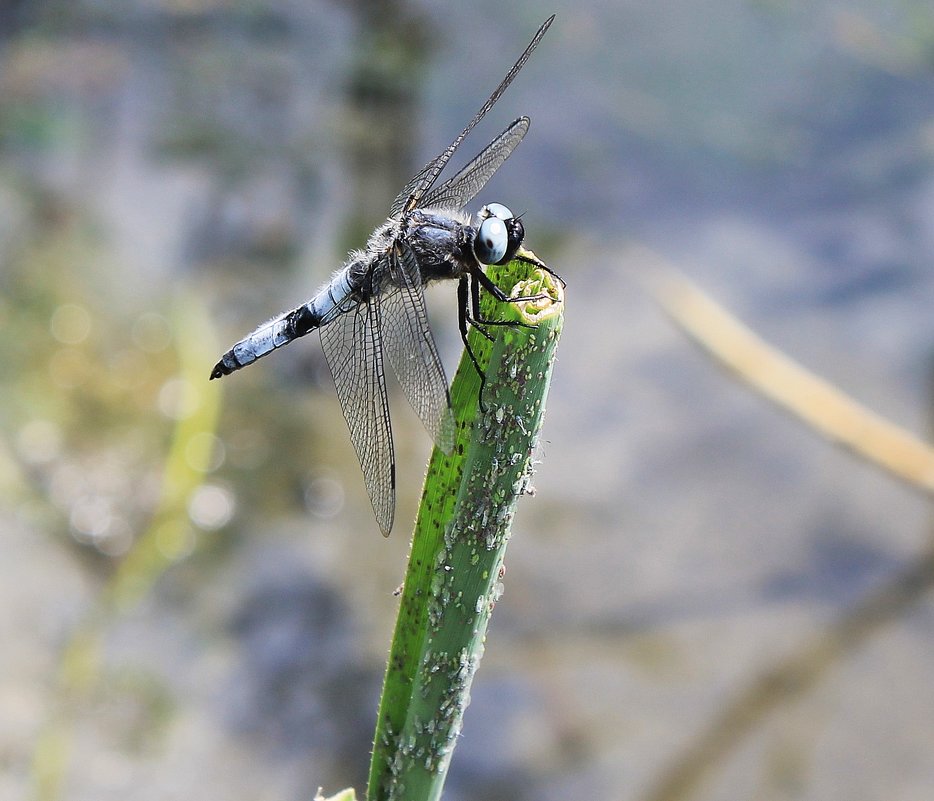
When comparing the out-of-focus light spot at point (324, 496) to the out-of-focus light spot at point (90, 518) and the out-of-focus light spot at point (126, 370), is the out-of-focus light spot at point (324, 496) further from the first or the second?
the out-of-focus light spot at point (126, 370)

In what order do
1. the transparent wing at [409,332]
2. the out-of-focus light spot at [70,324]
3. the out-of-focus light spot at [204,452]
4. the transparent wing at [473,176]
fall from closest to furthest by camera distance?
the transparent wing at [409,332]
the transparent wing at [473,176]
the out-of-focus light spot at [204,452]
the out-of-focus light spot at [70,324]

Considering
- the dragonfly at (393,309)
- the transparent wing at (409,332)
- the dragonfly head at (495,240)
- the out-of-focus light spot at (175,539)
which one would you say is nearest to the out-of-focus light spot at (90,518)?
the out-of-focus light spot at (175,539)

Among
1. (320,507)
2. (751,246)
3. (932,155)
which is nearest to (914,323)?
(751,246)

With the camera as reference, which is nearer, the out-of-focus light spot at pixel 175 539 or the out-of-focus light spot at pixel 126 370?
the out-of-focus light spot at pixel 175 539

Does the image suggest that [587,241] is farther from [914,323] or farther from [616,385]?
[914,323]

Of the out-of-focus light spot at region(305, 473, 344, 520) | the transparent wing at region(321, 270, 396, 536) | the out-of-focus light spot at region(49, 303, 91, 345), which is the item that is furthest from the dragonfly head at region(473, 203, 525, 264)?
the out-of-focus light spot at region(49, 303, 91, 345)

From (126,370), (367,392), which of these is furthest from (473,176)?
(126,370)
